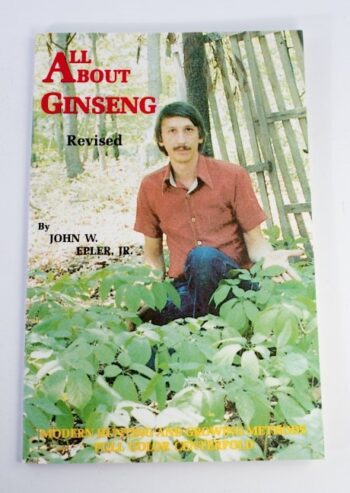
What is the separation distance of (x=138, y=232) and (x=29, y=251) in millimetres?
237

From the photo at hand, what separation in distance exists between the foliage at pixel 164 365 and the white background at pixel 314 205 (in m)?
0.04

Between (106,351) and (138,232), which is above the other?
(138,232)

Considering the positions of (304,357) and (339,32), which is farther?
(339,32)

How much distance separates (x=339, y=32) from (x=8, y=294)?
37.2 inches

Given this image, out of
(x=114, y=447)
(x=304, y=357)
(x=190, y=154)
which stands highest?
(x=190, y=154)

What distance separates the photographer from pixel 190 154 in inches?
49.1

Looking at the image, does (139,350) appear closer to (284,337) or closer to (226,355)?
(226,355)

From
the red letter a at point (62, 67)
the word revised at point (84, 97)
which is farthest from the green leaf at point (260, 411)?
the red letter a at point (62, 67)

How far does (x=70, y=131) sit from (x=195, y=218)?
337 millimetres

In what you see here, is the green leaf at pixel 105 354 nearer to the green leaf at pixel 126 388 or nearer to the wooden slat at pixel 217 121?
the green leaf at pixel 126 388

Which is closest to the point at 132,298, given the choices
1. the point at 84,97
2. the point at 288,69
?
the point at 84,97
